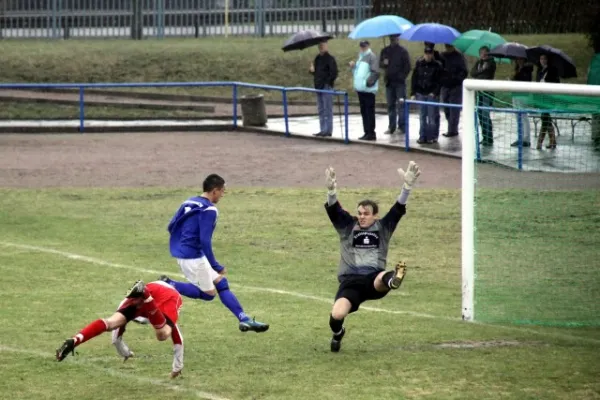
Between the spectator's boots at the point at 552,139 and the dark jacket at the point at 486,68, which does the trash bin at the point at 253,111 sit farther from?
the spectator's boots at the point at 552,139

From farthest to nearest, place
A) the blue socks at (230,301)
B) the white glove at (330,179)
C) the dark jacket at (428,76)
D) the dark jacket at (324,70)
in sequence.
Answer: the dark jacket at (324,70) → the dark jacket at (428,76) → the blue socks at (230,301) → the white glove at (330,179)

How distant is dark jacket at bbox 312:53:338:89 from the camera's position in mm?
30109

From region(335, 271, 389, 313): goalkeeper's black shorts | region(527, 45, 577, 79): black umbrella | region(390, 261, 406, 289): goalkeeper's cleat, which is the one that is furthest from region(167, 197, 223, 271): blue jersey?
region(527, 45, 577, 79): black umbrella

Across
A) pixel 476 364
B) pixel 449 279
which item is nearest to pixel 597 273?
pixel 449 279

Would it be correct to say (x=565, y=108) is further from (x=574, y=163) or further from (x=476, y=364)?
(x=476, y=364)

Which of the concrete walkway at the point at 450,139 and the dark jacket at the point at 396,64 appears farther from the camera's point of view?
the dark jacket at the point at 396,64

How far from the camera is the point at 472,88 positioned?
14312mm

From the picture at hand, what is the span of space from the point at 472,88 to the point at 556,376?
377 centimetres

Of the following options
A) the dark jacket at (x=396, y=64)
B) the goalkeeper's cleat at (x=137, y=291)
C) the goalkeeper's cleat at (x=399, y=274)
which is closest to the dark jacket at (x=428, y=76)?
the dark jacket at (x=396, y=64)

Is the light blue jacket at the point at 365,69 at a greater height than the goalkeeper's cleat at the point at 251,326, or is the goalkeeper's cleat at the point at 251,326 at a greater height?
the light blue jacket at the point at 365,69

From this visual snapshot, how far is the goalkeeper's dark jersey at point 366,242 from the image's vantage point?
12914mm

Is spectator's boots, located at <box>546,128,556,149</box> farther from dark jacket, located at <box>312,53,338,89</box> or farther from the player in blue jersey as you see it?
dark jacket, located at <box>312,53,338,89</box>

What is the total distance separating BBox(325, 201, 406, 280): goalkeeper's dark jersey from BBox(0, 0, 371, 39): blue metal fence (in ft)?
100

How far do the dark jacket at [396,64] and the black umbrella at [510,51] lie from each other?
232 cm
